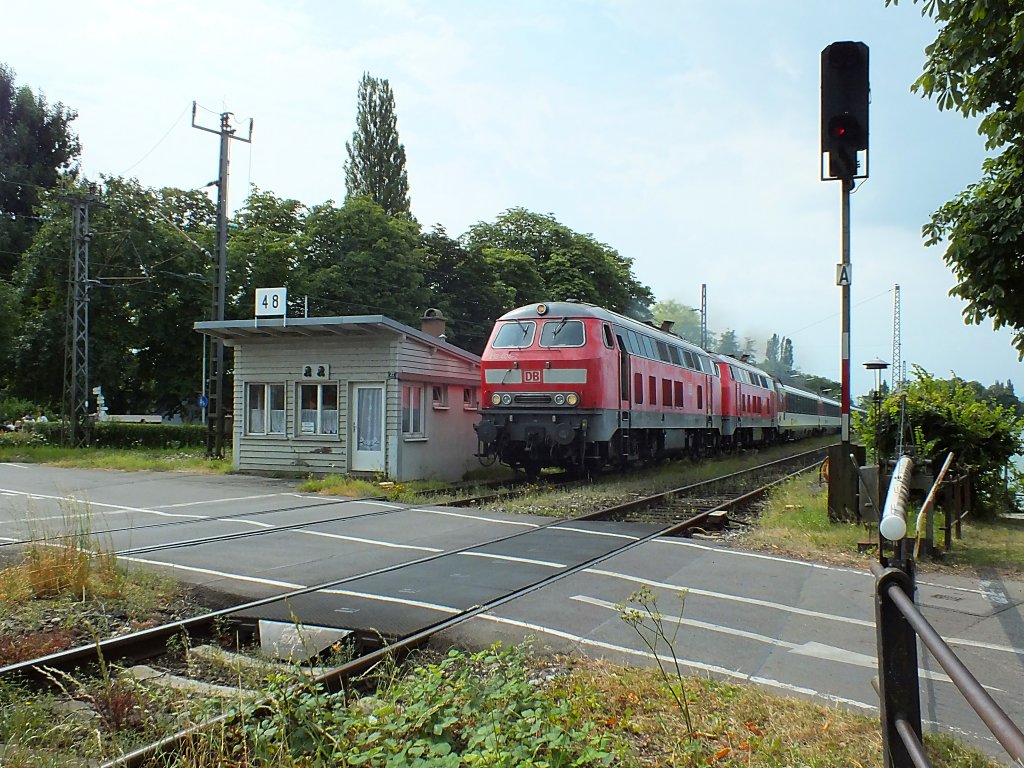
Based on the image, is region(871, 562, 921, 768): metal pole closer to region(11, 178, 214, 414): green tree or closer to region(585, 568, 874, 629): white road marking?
region(585, 568, 874, 629): white road marking

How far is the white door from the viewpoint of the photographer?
Result: 59.2 feet

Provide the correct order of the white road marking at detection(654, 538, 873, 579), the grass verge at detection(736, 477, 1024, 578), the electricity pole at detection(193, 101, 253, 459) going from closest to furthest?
1. the white road marking at detection(654, 538, 873, 579)
2. the grass verge at detection(736, 477, 1024, 578)
3. the electricity pole at detection(193, 101, 253, 459)

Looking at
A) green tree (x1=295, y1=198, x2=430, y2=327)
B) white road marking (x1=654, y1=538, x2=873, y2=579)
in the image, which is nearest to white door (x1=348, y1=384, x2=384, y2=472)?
white road marking (x1=654, y1=538, x2=873, y2=579)

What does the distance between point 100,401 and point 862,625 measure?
32825 mm

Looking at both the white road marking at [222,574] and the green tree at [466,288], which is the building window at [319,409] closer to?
the white road marking at [222,574]

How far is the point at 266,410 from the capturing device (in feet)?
64.7

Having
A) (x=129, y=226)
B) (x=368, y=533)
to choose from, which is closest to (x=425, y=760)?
(x=368, y=533)

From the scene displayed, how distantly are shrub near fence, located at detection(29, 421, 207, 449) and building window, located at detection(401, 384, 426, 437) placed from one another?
13826 mm

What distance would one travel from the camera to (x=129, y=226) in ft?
117

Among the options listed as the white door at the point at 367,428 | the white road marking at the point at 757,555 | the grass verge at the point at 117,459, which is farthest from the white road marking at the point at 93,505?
the white road marking at the point at 757,555

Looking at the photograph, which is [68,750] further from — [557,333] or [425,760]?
[557,333]

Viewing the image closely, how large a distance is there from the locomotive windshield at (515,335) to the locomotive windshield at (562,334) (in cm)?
31

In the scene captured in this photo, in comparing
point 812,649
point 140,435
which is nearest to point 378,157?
point 140,435

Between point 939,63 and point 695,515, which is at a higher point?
point 939,63
